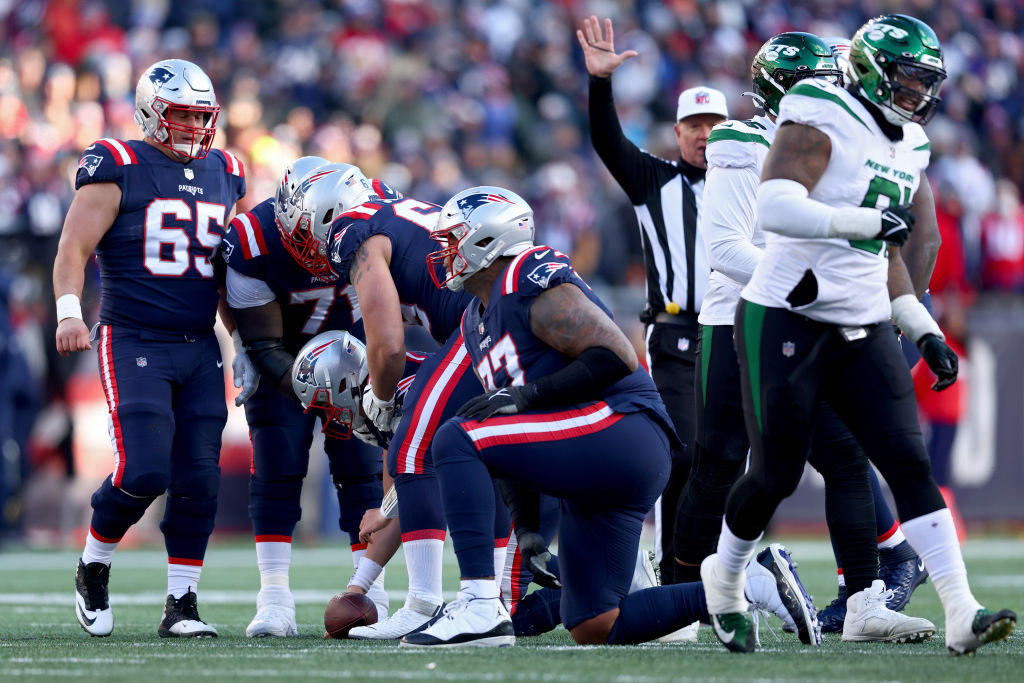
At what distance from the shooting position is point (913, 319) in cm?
461

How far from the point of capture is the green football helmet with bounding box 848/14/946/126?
14.3 feet

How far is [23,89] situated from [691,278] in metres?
9.18

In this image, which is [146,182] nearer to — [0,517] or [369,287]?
[369,287]

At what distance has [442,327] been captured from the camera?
545 centimetres

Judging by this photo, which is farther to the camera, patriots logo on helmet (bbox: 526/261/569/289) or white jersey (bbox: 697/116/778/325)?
white jersey (bbox: 697/116/778/325)

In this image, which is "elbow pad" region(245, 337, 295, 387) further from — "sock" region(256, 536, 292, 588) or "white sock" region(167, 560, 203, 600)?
"white sock" region(167, 560, 203, 600)

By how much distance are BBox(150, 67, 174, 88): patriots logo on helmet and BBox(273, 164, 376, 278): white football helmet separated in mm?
636

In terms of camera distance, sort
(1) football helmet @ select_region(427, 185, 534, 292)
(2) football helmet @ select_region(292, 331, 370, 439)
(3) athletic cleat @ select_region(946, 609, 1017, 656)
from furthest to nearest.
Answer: (2) football helmet @ select_region(292, 331, 370, 439) < (1) football helmet @ select_region(427, 185, 534, 292) < (3) athletic cleat @ select_region(946, 609, 1017, 656)

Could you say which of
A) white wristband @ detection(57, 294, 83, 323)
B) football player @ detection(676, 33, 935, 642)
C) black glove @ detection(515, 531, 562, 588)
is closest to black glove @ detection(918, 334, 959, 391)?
football player @ detection(676, 33, 935, 642)

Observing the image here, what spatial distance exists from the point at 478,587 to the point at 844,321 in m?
1.28

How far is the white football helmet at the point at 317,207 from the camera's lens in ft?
18.0

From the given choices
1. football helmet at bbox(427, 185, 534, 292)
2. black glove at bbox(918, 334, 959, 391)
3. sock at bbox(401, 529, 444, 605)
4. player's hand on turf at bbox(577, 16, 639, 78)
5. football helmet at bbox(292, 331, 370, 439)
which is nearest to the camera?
black glove at bbox(918, 334, 959, 391)

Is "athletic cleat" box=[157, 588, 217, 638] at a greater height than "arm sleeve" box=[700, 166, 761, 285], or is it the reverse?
"arm sleeve" box=[700, 166, 761, 285]

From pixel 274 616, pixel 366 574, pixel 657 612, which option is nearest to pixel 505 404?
pixel 657 612
